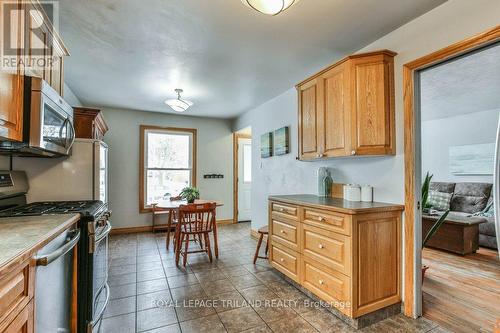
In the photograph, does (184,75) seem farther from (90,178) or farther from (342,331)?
(342,331)

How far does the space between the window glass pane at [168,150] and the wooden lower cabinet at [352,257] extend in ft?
12.0

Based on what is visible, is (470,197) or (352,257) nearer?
(352,257)

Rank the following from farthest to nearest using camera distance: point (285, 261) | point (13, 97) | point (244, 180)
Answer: point (244, 180)
point (285, 261)
point (13, 97)

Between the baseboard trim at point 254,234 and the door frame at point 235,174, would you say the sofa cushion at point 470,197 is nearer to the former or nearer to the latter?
the baseboard trim at point 254,234

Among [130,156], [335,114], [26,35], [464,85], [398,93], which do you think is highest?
[464,85]

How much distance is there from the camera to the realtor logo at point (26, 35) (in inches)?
50.0

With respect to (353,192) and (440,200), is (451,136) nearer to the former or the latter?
(440,200)

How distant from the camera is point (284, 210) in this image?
2660mm

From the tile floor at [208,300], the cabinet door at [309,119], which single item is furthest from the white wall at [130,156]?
the cabinet door at [309,119]

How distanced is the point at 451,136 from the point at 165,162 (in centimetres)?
623

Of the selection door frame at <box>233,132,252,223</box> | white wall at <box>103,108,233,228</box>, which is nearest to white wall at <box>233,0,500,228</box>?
door frame at <box>233,132,252,223</box>

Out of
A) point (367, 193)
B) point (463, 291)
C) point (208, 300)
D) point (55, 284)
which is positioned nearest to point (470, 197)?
point (463, 291)

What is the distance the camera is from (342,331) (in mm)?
1859

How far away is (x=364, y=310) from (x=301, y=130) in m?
1.86
